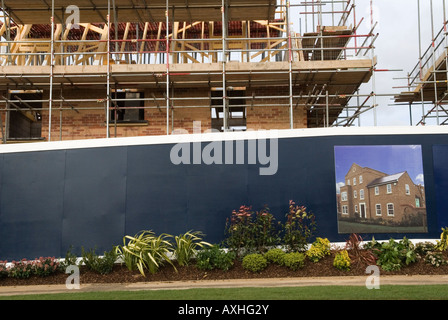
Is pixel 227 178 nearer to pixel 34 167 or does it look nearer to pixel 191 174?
pixel 191 174

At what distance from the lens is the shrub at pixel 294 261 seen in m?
9.85

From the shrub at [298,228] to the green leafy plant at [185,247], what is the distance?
1815mm

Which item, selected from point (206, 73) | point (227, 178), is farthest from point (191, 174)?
point (206, 73)

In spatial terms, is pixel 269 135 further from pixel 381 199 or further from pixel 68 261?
pixel 68 261

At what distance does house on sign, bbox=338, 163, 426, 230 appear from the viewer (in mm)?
11297

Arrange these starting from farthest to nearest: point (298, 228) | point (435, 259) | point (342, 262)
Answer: point (298, 228) → point (435, 259) → point (342, 262)

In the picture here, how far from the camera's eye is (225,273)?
998 cm

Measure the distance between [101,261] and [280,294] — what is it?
4.49 m

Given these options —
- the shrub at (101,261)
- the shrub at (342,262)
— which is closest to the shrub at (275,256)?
the shrub at (342,262)

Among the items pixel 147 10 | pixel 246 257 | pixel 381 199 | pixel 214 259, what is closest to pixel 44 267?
pixel 214 259

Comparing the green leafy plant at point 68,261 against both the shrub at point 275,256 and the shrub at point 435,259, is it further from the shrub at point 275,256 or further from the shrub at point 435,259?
the shrub at point 435,259

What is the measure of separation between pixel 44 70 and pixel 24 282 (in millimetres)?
8080

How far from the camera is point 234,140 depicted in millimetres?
11688

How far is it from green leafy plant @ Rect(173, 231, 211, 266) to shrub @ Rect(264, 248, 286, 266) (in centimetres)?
141
